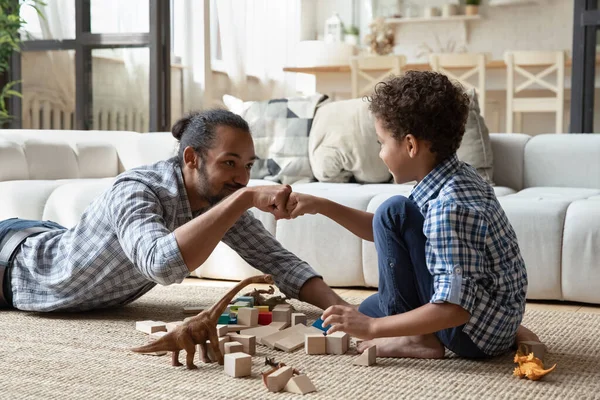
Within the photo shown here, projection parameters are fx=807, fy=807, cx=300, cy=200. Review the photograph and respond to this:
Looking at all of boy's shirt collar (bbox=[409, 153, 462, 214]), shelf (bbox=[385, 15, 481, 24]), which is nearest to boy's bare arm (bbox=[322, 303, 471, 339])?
boy's shirt collar (bbox=[409, 153, 462, 214])

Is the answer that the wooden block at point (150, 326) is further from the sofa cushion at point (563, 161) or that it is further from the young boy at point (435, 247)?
the sofa cushion at point (563, 161)

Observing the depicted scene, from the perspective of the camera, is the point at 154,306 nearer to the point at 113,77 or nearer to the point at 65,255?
the point at 65,255

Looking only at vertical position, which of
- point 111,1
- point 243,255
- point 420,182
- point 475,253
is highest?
point 111,1

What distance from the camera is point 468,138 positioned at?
3406 mm

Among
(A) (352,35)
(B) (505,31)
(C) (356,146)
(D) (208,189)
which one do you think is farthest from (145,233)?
(A) (352,35)

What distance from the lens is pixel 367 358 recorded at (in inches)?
70.8

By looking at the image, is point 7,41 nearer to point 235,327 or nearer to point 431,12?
point 235,327

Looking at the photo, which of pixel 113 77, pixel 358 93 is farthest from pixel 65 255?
pixel 358 93

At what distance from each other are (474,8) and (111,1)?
Answer: 4186mm

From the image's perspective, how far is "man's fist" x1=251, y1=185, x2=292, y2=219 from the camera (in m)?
1.87

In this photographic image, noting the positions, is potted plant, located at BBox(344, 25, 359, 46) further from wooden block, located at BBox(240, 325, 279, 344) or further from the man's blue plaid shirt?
wooden block, located at BBox(240, 325, 279, 344)

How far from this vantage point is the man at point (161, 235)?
73.2 inches

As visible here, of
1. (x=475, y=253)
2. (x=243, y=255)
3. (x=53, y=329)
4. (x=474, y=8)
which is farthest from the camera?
(x=474, y=8)

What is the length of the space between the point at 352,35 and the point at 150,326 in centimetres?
710
